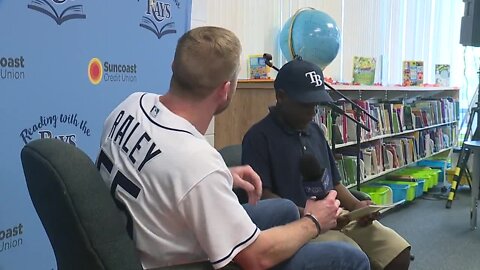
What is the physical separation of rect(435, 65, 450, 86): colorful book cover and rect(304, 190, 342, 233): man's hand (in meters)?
5.30

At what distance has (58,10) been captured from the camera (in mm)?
1844

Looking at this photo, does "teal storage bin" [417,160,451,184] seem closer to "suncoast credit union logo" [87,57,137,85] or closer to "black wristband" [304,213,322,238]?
"suncoast credit union logo" [87,57,137,85]

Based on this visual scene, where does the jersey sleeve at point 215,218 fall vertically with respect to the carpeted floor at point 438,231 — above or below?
above

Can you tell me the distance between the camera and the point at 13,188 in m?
1.74

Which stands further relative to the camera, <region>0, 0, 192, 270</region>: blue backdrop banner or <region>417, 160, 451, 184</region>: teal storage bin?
<region>417, 160, 451, 184</region>: teal storage bin

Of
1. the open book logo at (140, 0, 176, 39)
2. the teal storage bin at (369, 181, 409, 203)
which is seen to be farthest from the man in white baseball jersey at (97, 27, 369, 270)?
the teal storage bin at (369, 181, 409, 203)

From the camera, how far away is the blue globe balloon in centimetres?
349

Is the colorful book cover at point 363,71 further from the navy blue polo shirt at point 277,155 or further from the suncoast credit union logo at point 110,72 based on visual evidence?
the suncoast credit union logo at point 110,72

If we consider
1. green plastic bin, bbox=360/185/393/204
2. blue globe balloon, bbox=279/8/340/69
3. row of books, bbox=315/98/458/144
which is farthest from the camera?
green plastic bin, bbox=360/185/393/204

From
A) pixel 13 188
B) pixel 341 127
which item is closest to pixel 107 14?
pixel 13 188

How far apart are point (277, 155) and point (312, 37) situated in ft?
5.33

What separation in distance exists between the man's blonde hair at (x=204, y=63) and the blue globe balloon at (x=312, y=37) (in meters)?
2.24

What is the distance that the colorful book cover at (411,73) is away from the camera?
5.64 metres

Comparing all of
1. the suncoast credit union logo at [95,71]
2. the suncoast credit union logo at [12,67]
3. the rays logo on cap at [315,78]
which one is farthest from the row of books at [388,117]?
the suncoast credit union logo at [12,67]
